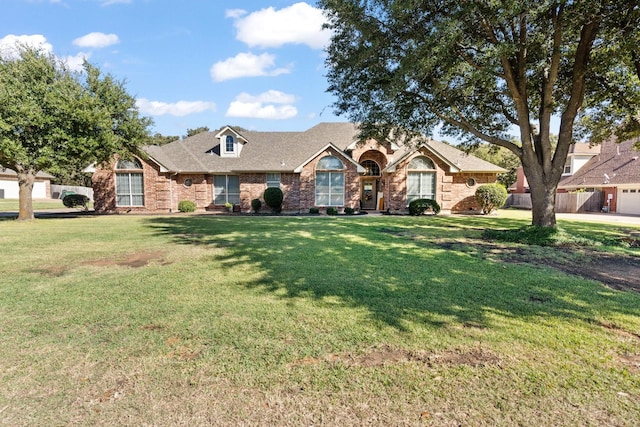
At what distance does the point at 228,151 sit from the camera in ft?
81.3

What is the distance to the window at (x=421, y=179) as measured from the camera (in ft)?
74.4

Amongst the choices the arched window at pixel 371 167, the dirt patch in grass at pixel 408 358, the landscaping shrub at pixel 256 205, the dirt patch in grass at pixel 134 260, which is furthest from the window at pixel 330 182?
the dirt patch in grass at pixel 408 358

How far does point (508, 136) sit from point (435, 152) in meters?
6.94

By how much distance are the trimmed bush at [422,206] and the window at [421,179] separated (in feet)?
4.57

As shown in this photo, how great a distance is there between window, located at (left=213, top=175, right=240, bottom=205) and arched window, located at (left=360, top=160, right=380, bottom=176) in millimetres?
9585

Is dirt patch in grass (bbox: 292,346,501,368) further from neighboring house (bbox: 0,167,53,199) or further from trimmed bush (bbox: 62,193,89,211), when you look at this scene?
neighboring house (bbox: 0,167,53,199)

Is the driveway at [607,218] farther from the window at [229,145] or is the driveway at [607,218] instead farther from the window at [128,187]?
the window at [128,187]

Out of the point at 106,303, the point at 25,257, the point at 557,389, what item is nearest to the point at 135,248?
the point at 25,257

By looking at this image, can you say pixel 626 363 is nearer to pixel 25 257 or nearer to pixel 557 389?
pixel 557 389

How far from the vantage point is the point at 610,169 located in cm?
2823

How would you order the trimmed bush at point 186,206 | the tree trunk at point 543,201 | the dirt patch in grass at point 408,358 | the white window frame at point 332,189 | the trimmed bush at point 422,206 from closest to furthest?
1. the dirt patch in grass at point 408,358
2. the tree trunk at point 543,201
3. the trimmed bush at point 422,206
4. the trimmed bush at point 186,206
5. the white window frame at point 332,189

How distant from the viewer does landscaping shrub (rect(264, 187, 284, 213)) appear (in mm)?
21812

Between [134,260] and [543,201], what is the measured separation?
12831 mm

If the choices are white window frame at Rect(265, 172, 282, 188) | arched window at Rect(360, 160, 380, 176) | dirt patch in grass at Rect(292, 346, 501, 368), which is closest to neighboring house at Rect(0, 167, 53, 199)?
white window frame at Rect(265, 172, 282, 188)
